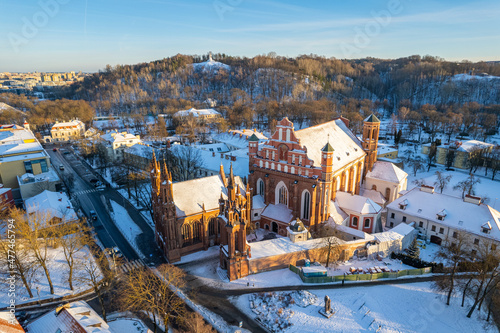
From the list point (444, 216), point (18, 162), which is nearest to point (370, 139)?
point (444, 216)

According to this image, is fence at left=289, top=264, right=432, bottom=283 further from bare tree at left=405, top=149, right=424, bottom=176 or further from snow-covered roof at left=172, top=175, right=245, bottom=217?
bare tree at left=405, top=149, right=424, bottom=176

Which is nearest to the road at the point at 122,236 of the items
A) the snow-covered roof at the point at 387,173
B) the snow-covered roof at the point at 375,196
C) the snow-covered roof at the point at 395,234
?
the snow-covered roof at the point at 395,234

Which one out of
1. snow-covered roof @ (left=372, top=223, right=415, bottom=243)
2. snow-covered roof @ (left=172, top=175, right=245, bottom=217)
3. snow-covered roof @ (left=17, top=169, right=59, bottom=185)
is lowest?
snow-covered roof @ (left=372, top=223, right=415, bottom=243)

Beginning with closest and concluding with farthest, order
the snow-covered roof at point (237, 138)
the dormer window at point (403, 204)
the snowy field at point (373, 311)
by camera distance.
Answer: the snowy field at point (373, 311) < the dormer window at point (403, 204) < the snow-covered roof at point (237, 138)

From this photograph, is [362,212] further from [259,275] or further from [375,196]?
[259,275]

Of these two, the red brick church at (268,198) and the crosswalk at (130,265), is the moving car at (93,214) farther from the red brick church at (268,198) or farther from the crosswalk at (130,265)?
the crosswalk at (130,265)

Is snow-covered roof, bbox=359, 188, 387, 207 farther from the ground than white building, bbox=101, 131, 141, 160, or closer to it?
closer to it

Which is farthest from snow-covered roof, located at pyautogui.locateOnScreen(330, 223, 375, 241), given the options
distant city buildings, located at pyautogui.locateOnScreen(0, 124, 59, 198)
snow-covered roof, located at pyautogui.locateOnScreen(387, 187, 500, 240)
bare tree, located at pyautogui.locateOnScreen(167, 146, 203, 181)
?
distant city buildings, located at pyautogui.locateOnScreen(0, 124, 59, 198)
